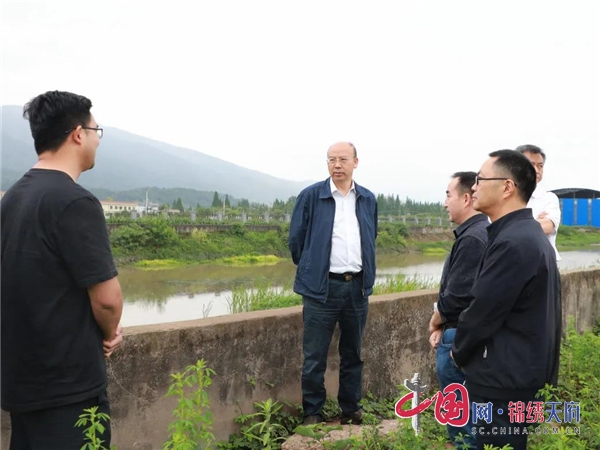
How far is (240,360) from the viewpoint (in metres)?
3.20

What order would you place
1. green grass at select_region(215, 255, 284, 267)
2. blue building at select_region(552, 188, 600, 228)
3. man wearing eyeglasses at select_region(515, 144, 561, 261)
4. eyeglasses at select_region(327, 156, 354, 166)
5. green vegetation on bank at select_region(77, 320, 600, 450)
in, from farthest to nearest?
1. blue building at select_region(552, 188, 600, 228)
2. green grass at select_region(215, 255, 284, 267)
3. man wearing eyeglasses at select_region(515, 144, 561, 261)
4. eyeglasses at select_region(327, 156, 354, 166)
5. green vegetation on bank at select_region(77, 320, 600, 450)

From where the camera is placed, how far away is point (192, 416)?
5.73 feet

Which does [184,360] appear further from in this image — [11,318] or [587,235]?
[587,235]

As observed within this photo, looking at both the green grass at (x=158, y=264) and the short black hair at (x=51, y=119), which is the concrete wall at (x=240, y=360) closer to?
the short black hair at (x=51, y=119)

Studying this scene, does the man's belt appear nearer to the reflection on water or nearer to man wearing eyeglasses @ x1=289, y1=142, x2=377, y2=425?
man wearing eyeglasses @ x1=289, y1=142, x2=377, y2=425

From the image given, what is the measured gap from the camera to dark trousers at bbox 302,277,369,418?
3275 millimetres

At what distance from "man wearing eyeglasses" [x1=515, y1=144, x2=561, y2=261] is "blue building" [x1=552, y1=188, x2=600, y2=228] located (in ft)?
104

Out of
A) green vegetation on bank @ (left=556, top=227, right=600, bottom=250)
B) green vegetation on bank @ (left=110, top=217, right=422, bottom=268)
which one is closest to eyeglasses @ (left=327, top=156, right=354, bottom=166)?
green vegetation on bank @ (left=110, top=217, right=422, bottom=268)

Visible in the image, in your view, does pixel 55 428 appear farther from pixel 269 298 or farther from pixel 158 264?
pixel 158 264

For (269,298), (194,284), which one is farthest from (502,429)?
(194,284)

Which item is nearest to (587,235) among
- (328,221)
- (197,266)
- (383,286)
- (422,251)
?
(422,251)

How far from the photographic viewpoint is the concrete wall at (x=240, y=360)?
2748 millimetres

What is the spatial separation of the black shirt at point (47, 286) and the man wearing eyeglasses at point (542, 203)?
2833mm

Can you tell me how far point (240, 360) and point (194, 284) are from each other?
12.4 metres
